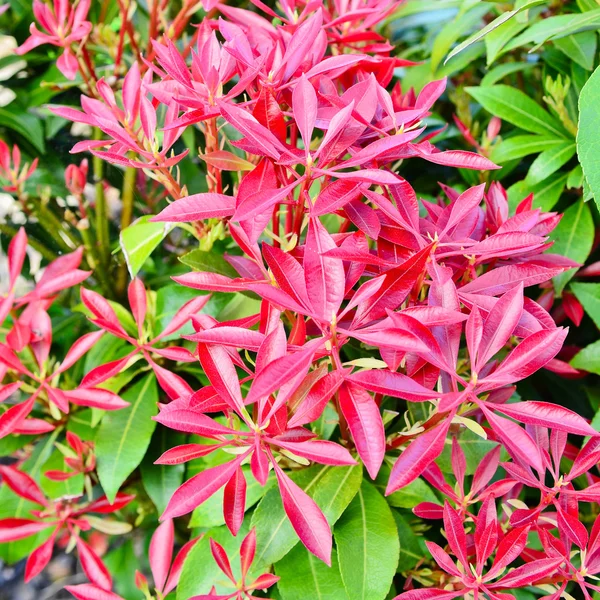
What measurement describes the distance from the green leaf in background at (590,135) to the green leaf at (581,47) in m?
0.33

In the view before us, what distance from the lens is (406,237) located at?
567 mm

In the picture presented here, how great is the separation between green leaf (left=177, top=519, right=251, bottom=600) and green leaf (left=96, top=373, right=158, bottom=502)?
0.13 m

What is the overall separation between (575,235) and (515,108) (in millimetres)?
220

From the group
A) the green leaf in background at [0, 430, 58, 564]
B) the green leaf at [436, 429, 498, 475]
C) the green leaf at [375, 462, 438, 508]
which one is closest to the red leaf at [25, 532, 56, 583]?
the green leaf in background at [0, 430, 58, 564]

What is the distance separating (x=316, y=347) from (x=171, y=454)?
0.59ft

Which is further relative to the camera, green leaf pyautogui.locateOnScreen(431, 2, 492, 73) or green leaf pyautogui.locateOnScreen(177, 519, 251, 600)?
green leaf pyautogui.locateOnScreen(431, 2, 492, 73)

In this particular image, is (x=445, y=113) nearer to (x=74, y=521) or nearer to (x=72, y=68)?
(x=72, y=68)

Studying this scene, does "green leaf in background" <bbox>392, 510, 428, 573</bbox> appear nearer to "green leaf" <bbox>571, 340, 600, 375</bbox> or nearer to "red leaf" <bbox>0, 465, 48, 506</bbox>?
"green leaf" <bbox>571, 340, 600, 375</bbox>

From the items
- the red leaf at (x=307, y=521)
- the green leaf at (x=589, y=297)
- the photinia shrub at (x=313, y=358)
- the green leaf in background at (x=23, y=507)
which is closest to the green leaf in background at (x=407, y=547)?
the photinia shrub at (x=313, y=358)

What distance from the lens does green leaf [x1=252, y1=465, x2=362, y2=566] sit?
616 mm

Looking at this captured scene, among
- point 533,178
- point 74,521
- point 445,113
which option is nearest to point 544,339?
point 533,178

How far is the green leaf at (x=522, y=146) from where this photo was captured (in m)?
0.91

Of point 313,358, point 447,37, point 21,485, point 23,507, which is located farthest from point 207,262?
point 447,37

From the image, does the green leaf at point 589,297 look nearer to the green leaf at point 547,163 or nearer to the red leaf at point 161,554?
the green leaf at point 547,163
